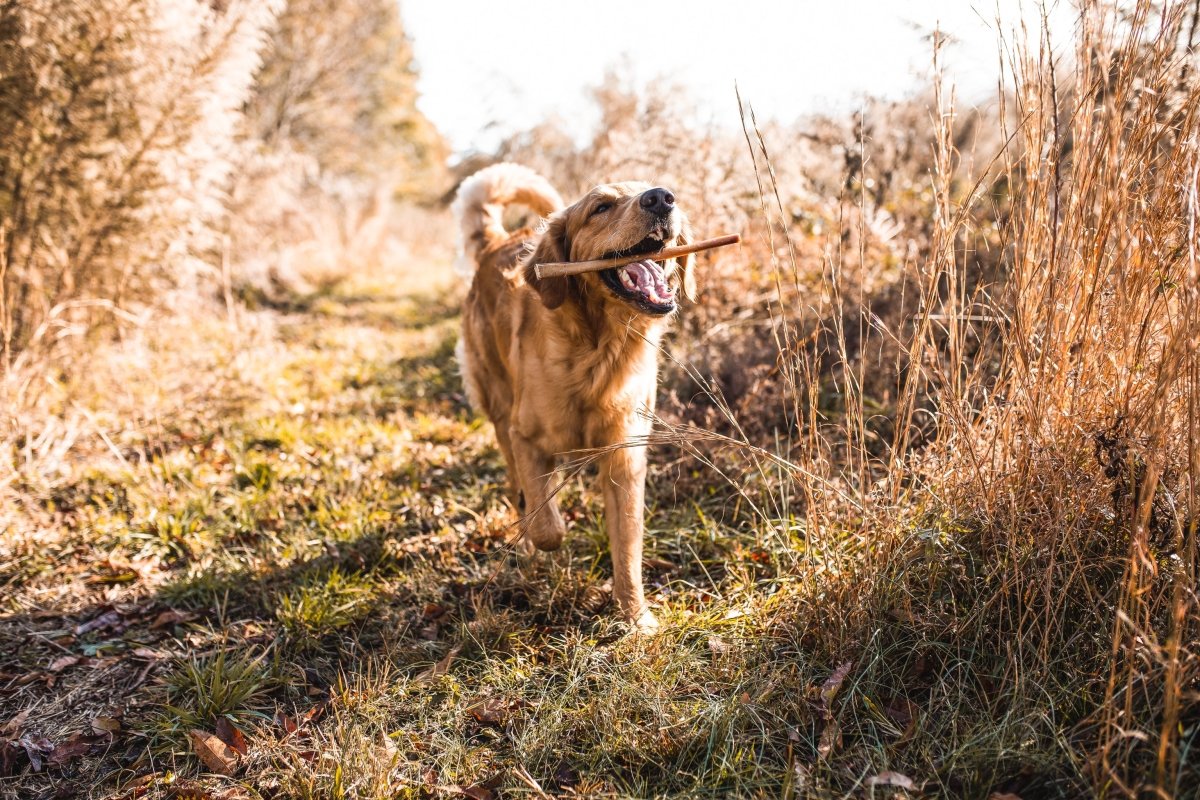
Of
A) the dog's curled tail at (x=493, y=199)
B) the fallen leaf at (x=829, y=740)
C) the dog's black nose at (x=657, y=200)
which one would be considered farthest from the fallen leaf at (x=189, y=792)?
the dog's curled tail at (x=493, y=199)

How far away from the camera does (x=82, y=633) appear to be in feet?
9.21

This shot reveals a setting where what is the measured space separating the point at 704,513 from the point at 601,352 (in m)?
0.93

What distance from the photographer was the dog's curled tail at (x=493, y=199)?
13.4 feet

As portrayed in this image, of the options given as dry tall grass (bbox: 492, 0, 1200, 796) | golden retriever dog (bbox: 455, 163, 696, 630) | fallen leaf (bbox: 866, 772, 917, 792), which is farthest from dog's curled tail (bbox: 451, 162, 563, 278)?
fallen leaf (bbox: 866, 772, 917, 792)

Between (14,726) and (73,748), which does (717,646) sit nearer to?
(73,748)

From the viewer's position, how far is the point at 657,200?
2.60 meters

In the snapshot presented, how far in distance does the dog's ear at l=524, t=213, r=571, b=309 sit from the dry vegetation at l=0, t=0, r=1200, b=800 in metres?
0.72

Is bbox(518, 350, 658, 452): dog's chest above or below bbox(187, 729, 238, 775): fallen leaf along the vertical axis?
above

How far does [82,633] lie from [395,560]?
114 cm

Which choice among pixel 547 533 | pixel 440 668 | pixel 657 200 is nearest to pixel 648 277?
pixel 657 200

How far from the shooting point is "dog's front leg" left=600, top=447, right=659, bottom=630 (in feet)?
8.91

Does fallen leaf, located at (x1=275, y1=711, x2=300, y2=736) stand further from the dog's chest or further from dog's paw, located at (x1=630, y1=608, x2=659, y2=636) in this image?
the dog's chest

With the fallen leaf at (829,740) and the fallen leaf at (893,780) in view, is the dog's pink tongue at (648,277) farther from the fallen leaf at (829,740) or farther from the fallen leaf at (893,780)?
the fallen leaf at (893,780)

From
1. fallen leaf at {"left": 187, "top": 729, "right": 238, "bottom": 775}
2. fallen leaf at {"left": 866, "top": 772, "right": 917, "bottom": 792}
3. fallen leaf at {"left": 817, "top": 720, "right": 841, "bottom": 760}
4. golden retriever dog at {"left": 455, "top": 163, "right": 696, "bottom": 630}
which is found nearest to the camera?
fallen leaf at {"left": 866, "top": 772, "right": 917, "bottom": 792}
